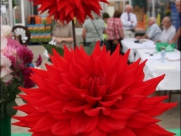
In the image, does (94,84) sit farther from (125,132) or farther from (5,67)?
(5,67)

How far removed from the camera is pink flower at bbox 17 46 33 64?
40.5 inches

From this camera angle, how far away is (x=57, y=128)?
0.43 meters

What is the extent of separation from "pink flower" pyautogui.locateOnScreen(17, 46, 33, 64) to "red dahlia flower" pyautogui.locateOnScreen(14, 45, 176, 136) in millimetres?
523

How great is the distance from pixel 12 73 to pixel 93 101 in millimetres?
617

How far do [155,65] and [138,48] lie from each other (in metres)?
1.56

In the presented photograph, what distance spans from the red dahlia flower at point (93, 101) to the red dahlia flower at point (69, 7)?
250 mm

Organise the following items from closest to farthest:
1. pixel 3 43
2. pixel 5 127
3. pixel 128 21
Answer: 1. pixel 3 43
2. pixel 5 127
3. pixel 128 21

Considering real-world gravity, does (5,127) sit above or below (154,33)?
below

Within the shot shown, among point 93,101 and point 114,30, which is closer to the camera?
point 93,101

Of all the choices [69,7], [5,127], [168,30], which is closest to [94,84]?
[69,7]

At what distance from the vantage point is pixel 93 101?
Answer: 46cm

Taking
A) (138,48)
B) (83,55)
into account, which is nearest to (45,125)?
(83,55)

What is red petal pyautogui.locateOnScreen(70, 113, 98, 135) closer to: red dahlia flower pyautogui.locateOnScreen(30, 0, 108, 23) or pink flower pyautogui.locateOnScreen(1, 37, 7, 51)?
red dahlia flower pyautogui.locateOnScreen(30, 0, 108, 23)

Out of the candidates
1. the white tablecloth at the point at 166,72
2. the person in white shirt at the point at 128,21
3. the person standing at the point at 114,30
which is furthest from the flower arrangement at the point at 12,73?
the person in white shirt at the point at 128,21
